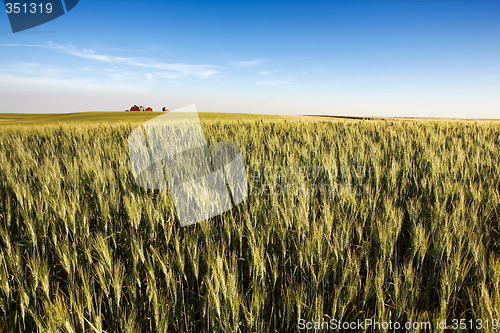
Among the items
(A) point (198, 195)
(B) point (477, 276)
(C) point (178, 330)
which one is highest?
(A) point (198, 195)

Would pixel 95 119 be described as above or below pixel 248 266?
above

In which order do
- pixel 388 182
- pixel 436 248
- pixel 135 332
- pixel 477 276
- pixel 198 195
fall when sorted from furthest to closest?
1. pixel 388 182
2. pixel 198 195
3. pixel 436 248
4. pixel 477 276
5. pixel 135 332

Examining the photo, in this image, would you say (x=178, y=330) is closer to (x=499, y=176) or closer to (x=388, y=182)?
(x=388, y=182)

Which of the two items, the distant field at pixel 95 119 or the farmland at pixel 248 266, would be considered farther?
the distant field at pixel 95 119

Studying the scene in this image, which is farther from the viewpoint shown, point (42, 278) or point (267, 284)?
point (267, 284)

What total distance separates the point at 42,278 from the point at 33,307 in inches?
5.2

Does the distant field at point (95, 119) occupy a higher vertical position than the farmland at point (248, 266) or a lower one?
higher

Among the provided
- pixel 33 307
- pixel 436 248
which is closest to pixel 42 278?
pixel 33 307

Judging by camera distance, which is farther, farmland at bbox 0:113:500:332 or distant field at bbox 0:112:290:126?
distant field at bbox 0:112:290:126

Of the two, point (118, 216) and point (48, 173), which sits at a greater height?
point (48, 173)

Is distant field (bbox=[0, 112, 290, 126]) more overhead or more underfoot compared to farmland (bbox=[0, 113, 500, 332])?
more overhead

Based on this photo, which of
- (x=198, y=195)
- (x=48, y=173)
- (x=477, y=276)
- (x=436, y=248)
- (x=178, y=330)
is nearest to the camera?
(x=178, y=330)

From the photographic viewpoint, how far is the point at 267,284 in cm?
115

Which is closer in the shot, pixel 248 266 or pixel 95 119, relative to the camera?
pixel 248 266
